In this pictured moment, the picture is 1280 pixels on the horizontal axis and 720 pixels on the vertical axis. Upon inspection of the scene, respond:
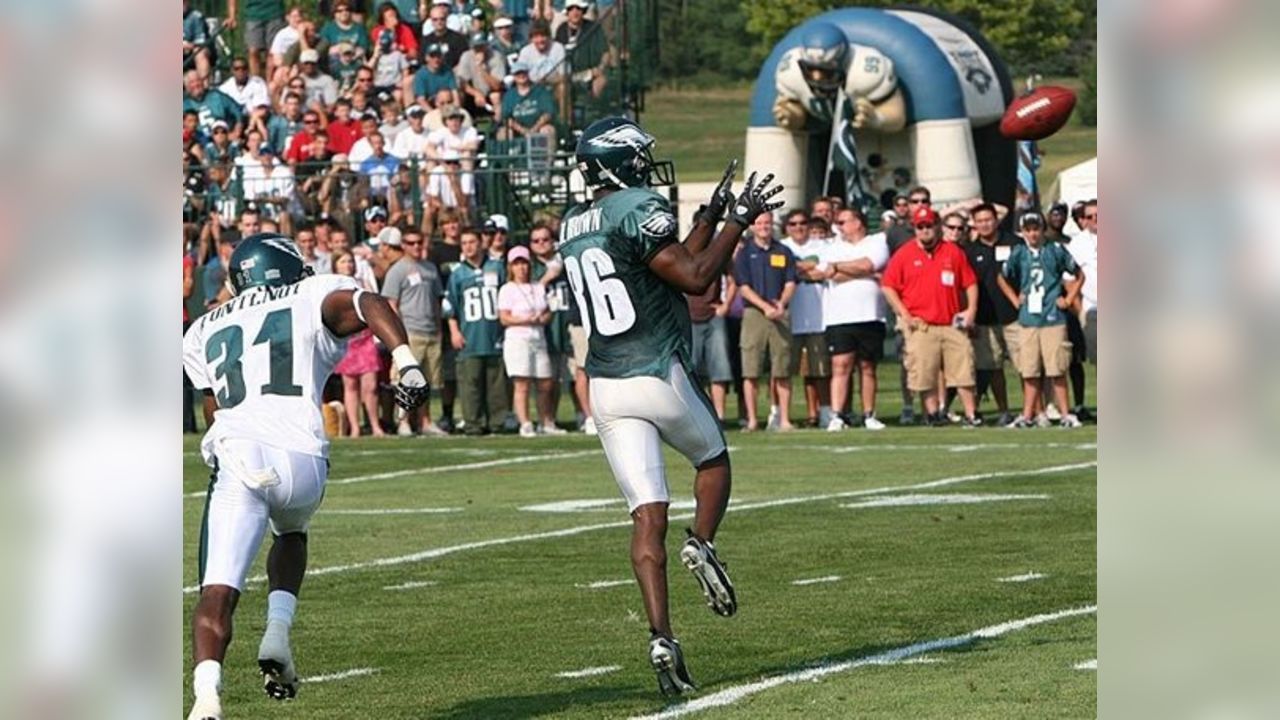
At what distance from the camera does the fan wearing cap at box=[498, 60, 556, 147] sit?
2364 centimetres

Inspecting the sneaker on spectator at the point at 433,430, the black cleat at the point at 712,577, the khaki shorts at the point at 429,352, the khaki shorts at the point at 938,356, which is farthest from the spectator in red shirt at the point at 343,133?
the black cleat at the point at 712,577

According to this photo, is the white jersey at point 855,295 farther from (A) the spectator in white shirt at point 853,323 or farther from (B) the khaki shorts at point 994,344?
(B) the khaki shorts at point 994,344

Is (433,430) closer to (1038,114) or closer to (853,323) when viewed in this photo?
(853,323)

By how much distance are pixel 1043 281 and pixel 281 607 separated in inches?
517

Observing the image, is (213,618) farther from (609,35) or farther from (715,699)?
(609,35)

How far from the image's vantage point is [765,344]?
19.5 metres

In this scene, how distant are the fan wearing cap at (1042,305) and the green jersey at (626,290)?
11.6 metres

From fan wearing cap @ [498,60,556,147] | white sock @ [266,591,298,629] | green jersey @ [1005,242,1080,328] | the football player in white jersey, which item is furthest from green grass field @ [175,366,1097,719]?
fan wearing cap @ [498,60,556,147]

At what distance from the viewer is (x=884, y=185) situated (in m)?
27.6

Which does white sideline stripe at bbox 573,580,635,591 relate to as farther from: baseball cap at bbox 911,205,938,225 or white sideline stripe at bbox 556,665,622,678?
baseball cap at bbox 911,205,938,225

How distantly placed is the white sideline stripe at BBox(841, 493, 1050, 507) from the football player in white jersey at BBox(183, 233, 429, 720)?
719cm
